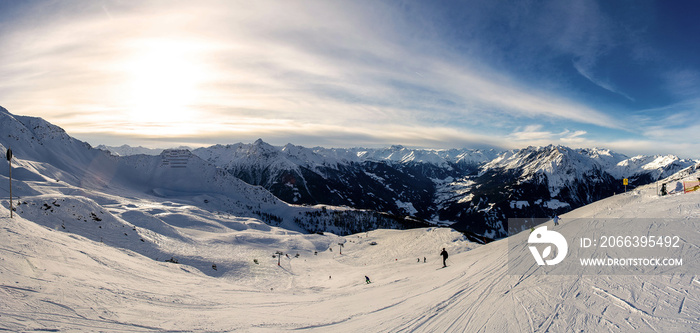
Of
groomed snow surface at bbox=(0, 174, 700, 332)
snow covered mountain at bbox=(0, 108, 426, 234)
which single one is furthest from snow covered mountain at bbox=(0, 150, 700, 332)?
snow covered mountain at bbox=(0, 108, 426, 234)

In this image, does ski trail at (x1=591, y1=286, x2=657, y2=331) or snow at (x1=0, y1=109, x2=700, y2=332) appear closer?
ski trail at (x1=591, y1=286, x2=657, y2=331)

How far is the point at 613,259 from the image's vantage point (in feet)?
40.7

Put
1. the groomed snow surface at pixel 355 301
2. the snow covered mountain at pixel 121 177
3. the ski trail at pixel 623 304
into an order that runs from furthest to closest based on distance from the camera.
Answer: the snow covered mountain at pixel 121 177 → the groomed snow surface at pixel 355 301 → the ski trail at pixel 623 304

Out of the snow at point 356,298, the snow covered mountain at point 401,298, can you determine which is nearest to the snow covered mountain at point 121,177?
the snow at point 356,298

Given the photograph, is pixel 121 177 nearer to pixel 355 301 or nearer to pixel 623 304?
pixel 355 301

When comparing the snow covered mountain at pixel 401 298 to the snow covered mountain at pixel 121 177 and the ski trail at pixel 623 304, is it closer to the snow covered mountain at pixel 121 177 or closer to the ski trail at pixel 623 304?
the ski trail at pixel 623 304

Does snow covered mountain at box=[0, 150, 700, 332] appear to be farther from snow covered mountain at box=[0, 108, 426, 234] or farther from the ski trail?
snow covered mountain at box=[0, 108, 426, 234]

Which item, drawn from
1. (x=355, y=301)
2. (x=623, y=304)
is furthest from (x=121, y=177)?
(x=623, y=304)

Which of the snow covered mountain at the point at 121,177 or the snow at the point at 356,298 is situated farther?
the snow covered mountain at the point at 121,177

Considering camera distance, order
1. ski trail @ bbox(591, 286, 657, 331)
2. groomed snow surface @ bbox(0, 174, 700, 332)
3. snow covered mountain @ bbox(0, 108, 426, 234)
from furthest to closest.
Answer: snow covered mountain @ bbox(0, 108, 426, 234), groomed snow surface @ bbox(0, 174, 700, 332), ski trail @ bbox(591, 286, 657, 331)

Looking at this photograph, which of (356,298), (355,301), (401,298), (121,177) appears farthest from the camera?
(121,177)

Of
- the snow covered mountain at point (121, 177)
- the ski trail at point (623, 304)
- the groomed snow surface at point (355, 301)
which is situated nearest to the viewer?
the ski trail at point (623, 304)

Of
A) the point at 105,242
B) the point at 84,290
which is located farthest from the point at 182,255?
the point at 84,290

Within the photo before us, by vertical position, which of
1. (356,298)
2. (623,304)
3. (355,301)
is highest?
(623,304)
